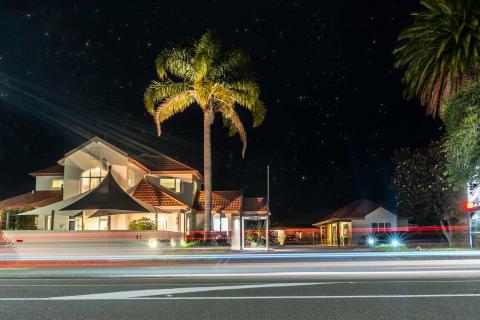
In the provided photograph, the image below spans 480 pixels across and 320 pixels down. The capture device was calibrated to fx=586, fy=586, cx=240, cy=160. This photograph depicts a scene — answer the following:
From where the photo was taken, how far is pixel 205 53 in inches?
1150

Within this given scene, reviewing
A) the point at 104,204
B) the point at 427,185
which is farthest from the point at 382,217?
the point at 104,204

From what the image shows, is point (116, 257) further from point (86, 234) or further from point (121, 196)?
point (121, 196)

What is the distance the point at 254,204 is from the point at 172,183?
815 cm

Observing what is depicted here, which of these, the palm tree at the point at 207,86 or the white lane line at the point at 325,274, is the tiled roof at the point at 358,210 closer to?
the palm tree at the point at 207,86

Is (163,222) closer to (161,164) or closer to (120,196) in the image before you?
(161,164)

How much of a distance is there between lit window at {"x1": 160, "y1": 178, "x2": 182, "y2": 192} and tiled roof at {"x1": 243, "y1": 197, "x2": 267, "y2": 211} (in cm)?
638

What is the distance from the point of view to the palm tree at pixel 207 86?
2961cm

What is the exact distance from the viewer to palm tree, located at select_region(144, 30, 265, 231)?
29609 mm

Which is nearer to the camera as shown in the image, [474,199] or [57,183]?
[474,199]

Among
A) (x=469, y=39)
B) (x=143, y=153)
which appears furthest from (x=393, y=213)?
(x=469, y=39)

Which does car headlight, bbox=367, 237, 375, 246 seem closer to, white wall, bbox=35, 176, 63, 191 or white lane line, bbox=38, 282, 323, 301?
white wall, bbox=35, 176, 63, 191

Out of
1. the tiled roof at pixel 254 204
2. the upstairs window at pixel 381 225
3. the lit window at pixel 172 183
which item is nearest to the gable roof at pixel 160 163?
the lit window at pixel 172 183

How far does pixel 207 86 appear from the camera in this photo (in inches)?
1166

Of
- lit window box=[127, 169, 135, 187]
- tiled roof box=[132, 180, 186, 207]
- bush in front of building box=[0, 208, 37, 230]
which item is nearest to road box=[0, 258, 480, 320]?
bush in front of building box=[0, 208, 37, 230]
